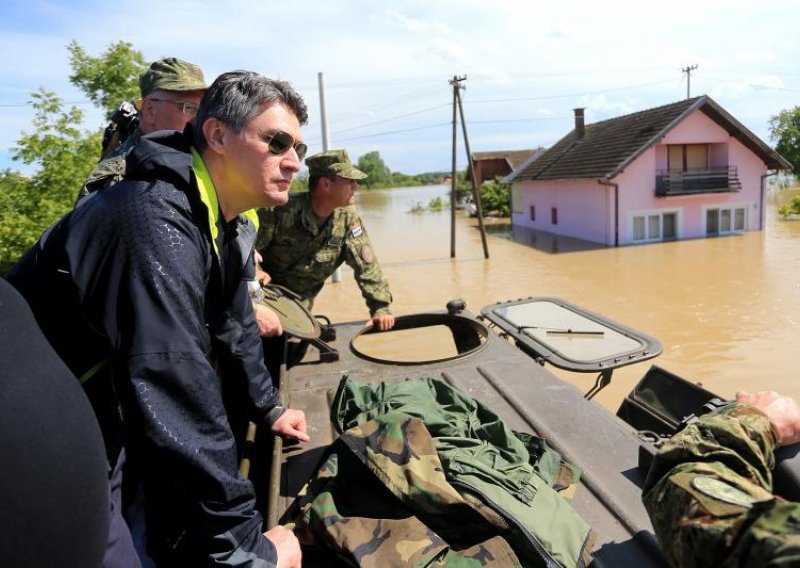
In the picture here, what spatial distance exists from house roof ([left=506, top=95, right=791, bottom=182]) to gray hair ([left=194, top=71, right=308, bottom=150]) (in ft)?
61.0

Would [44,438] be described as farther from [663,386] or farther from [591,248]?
[591,248]

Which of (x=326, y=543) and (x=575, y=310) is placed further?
(x=575, y=310)

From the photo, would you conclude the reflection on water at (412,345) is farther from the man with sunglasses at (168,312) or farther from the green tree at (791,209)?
the green tree at (791,209)

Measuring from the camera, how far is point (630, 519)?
6.42 ft

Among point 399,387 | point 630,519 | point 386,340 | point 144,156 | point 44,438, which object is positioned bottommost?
point 386,340

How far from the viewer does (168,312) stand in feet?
4.71

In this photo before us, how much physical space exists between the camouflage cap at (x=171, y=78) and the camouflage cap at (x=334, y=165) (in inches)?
44.4

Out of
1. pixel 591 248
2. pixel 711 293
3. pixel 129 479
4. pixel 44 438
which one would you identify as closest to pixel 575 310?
pixel 129 479

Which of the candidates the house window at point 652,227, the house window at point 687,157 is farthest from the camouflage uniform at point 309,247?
the house window at point 687,157

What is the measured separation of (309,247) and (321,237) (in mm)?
129

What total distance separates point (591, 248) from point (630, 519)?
18.0 metres

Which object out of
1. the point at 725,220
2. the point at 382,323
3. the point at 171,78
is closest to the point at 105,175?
the point at 171,78

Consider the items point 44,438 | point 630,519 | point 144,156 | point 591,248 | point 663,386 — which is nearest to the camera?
point 44,438

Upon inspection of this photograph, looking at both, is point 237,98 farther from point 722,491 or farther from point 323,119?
point 323,119
